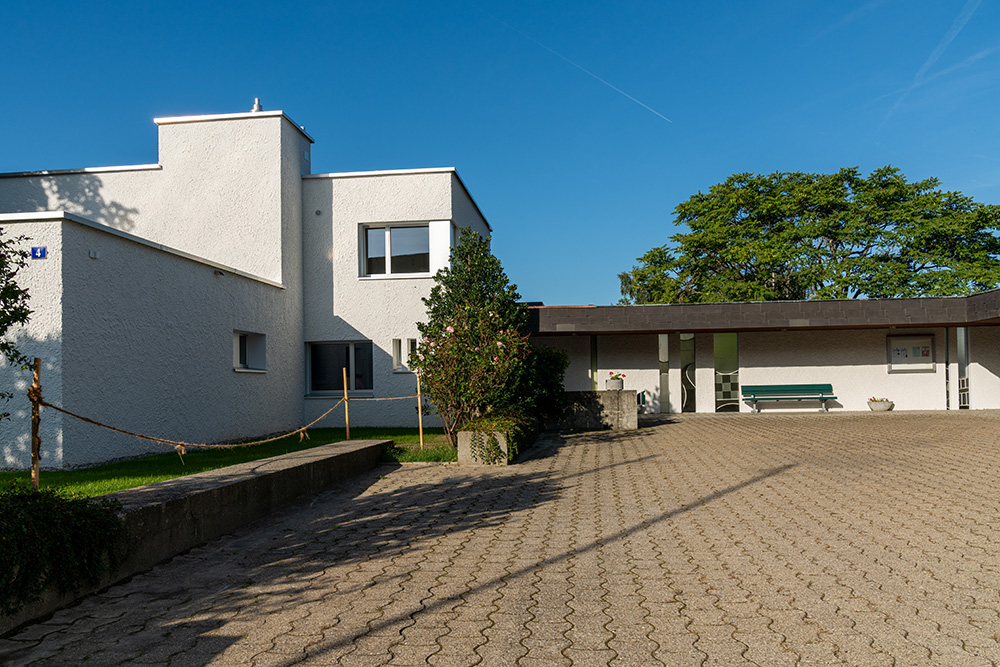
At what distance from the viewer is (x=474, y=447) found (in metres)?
11.6

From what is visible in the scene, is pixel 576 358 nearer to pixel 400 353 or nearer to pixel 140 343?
pixel 400 353

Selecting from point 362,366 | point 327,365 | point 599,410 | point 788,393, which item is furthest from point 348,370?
point 788,393

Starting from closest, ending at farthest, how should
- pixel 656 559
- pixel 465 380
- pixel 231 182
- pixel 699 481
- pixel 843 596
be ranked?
pixel 843 596 < pixel 656 559 < pixel 699 481 < pixel 465 380 < pixel 231 182

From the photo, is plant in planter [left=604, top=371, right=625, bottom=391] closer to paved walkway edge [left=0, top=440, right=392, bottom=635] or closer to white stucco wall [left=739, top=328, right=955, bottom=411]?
white stucco wall [left=739, top=328, right=955, bottom=411]

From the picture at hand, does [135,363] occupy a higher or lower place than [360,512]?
higher

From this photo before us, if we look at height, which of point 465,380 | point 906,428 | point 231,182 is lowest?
point 906,428

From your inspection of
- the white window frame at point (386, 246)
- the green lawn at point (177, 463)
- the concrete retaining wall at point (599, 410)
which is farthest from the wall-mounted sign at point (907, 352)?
the green lawn at point (177, 463)

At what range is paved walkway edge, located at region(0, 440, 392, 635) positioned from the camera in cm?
518

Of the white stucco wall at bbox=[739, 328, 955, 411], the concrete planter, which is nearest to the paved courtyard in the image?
the concrete planter

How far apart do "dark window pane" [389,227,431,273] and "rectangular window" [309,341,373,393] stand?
213cm

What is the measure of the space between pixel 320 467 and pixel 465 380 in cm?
378

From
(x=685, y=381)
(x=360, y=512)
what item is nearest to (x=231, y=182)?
(x=360, y=512)

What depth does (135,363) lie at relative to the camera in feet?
37.6

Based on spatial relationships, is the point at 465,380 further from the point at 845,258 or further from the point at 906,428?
the point at 845,258
